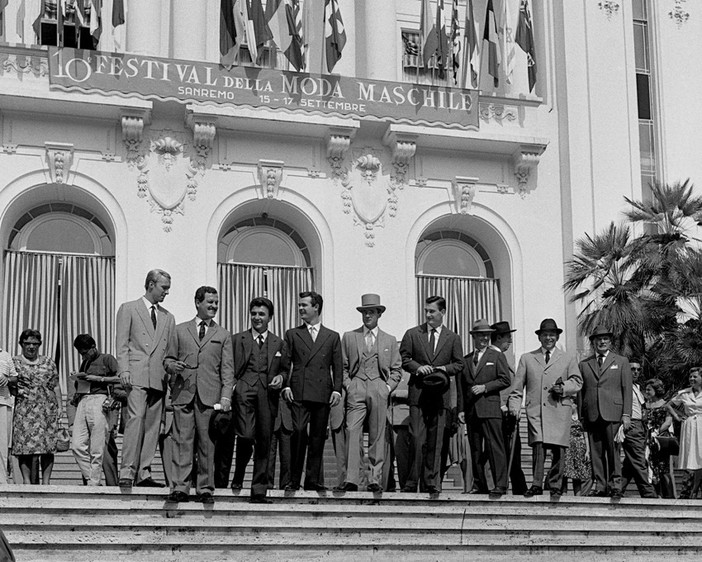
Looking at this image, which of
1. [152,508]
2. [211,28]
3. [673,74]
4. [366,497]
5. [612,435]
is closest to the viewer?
[152,508]

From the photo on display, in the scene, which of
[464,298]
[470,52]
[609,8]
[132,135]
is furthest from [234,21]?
[609,8]

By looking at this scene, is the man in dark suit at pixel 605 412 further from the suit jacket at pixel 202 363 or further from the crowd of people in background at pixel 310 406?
the suit jacket at pixel 202 363

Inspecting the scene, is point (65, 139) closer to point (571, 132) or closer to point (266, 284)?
point (266, 284)

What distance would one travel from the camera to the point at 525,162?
64.8 ft

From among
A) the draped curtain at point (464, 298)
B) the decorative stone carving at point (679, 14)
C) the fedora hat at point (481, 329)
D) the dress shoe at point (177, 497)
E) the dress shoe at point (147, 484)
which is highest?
the decorative stone carving at point (679, 14)

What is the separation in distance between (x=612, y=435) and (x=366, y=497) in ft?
9.20

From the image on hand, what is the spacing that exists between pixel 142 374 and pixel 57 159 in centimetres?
771

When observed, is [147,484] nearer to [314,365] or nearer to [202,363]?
[202,363]

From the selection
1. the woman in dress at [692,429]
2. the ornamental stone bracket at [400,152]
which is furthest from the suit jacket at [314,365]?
the ornamental stone bracket at [400,152]

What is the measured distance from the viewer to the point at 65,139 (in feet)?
59.4

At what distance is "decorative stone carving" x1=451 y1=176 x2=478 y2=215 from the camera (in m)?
19.8

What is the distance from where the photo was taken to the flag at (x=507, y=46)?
20047mm

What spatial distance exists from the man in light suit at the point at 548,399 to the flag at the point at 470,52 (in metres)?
7.88

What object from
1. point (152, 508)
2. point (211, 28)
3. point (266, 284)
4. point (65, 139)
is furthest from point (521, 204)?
point (152, 508)
